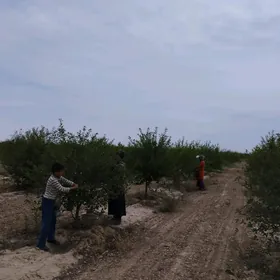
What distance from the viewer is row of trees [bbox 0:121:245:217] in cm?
1134

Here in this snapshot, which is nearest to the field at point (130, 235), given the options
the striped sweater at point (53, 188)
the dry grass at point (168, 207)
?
the dry grass at point (168, 207)

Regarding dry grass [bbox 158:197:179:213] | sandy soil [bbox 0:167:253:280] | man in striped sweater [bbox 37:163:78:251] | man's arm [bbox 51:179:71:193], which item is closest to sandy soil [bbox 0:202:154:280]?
sandy soil [bbox 0:167:253:280]

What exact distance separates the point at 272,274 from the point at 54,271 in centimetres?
391

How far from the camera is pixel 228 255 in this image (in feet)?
33.9

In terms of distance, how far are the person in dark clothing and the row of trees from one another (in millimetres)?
82

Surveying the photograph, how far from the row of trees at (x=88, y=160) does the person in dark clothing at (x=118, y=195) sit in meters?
0.08

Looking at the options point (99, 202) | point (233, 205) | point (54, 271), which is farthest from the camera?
point (233, 205)

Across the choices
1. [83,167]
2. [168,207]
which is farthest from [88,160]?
[168,207]

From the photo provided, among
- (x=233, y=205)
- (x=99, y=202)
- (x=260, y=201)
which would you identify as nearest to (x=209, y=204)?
(x=233, y=205)

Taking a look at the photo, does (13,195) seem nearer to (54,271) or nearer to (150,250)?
(150,250)

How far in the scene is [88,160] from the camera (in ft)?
37.2

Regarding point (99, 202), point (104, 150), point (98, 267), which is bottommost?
point (98, 267)

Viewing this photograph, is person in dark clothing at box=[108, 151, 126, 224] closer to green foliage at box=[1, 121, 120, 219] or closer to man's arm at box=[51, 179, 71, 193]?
green foliage at box=[1, 121, 120, 219]

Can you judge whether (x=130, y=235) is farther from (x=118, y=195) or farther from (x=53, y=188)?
(x=53, y=188)
